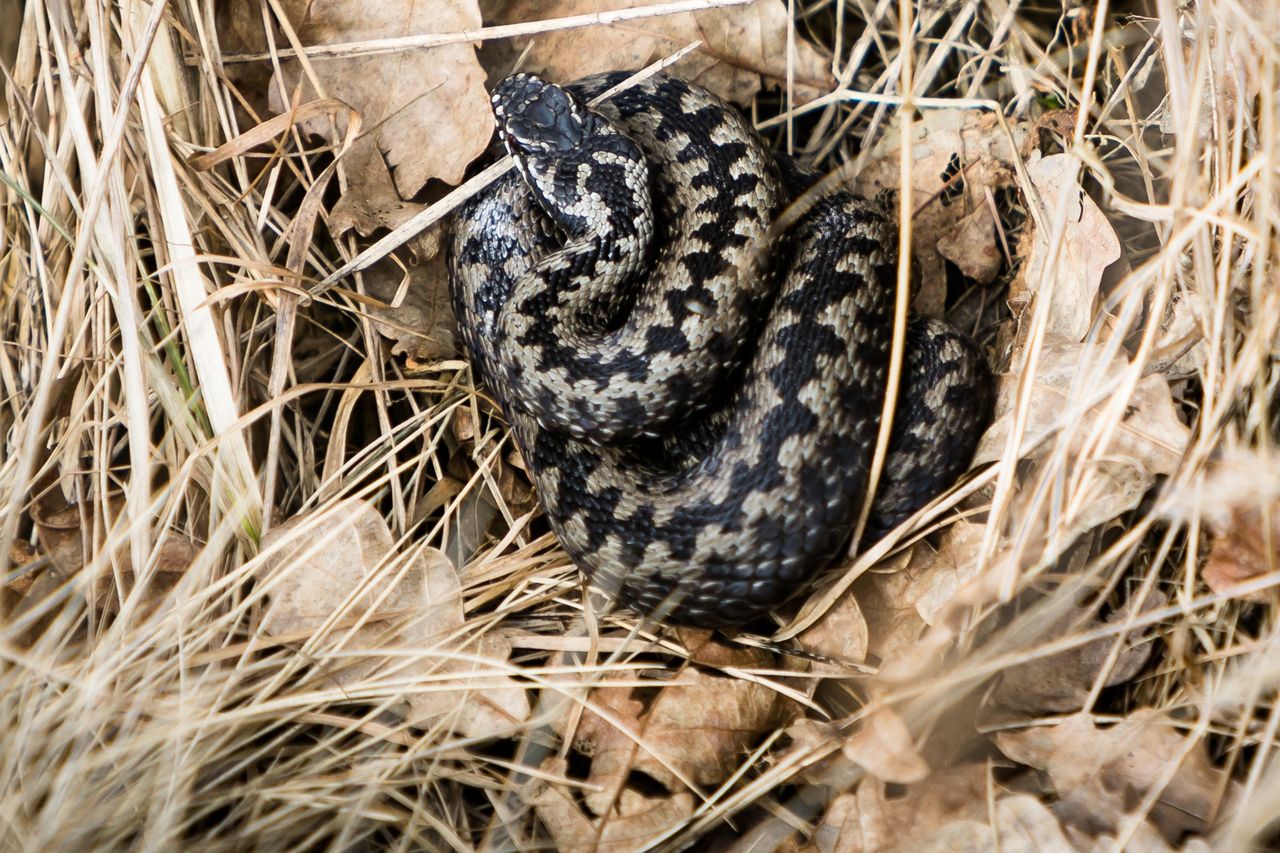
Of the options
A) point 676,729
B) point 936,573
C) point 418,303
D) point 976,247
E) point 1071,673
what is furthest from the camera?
point 418,303

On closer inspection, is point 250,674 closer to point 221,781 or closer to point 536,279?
point 221,781

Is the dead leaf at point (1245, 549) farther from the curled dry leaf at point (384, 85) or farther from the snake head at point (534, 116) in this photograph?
the curled dry leaf at point (384, 85)

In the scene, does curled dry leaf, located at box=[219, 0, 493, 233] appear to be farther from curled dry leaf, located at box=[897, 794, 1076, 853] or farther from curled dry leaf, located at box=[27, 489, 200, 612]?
curled dry leaf, located at box=[897, 794, 1076, 853]

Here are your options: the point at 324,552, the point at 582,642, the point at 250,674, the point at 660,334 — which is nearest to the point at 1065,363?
the point at 660,334

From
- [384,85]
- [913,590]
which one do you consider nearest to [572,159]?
[384,85]

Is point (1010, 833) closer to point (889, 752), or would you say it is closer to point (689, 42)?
point (889, 752)

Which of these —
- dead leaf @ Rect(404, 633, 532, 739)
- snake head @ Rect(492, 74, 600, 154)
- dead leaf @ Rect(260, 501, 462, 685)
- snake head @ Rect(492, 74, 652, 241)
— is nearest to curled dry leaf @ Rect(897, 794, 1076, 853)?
dead leaf @ Rect(404, 633, 532, 739)
